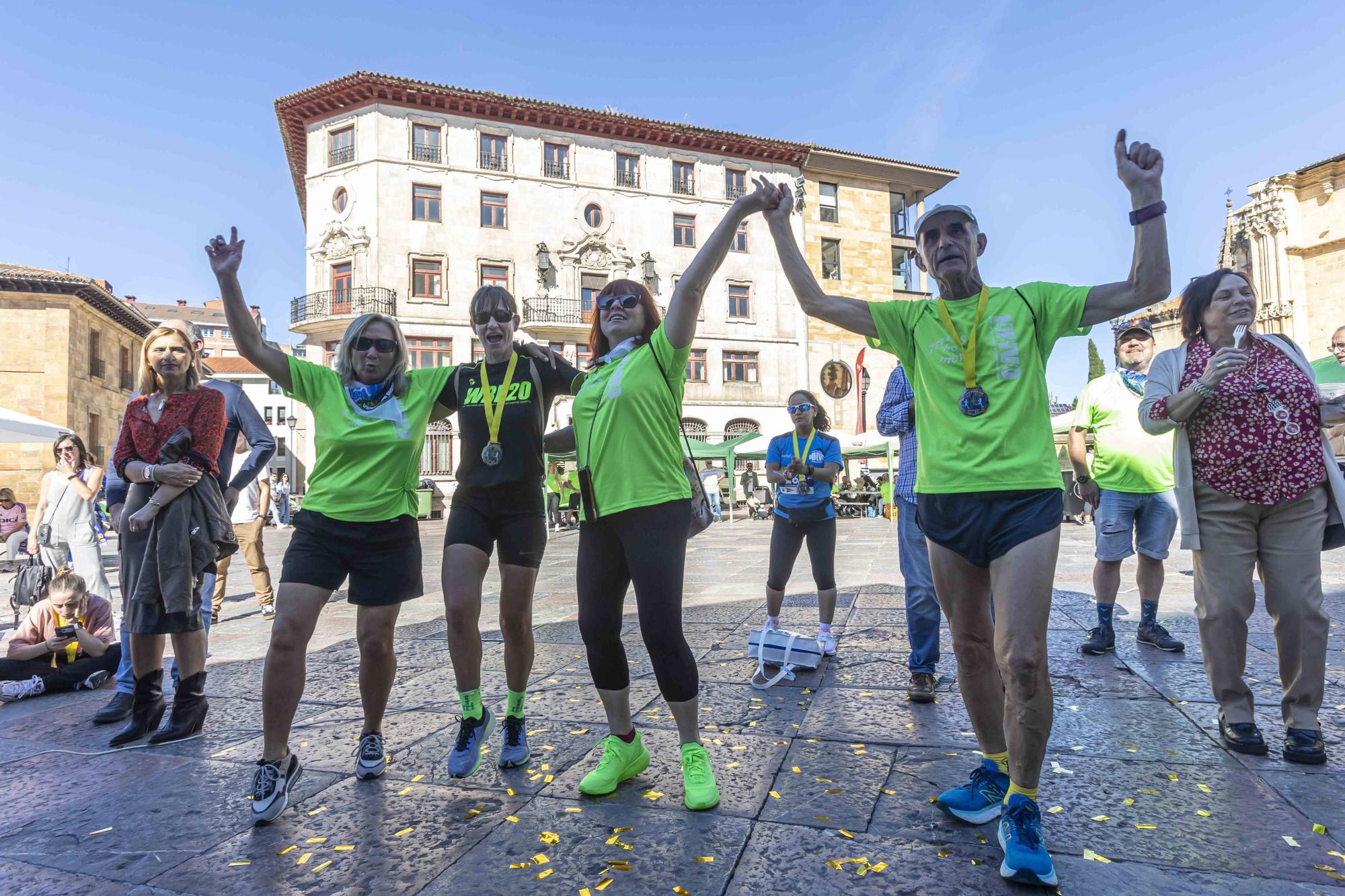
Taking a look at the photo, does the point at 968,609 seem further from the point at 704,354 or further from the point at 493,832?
the point at 704,354

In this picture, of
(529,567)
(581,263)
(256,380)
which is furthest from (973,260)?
(256,380)

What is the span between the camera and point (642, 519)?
107 inches

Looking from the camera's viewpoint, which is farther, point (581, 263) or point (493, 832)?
point (581, 263)

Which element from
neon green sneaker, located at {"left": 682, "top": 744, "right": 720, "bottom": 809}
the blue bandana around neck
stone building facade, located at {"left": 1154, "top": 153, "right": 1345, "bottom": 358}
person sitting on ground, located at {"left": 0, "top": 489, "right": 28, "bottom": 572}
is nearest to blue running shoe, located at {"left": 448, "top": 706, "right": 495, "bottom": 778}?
neon green sneaker, located at {"left": 682, "top": 744, "right": 720, "bottom": 809}

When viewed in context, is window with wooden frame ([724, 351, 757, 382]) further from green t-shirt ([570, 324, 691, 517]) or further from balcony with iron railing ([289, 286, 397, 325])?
green t-shirt ([570, 324, 691, 517])

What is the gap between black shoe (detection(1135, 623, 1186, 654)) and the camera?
4605mm

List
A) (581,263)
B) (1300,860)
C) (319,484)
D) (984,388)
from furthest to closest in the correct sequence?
(581,263)
(319,484)
(984,388)
(1300,860)

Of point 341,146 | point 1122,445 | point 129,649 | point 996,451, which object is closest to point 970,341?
point 996,451

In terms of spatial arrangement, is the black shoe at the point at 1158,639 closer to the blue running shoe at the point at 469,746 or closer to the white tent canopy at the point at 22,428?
the blue running shoe at the point at 469,746

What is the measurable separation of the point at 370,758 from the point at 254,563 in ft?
17.9

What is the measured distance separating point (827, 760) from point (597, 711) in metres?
1.22

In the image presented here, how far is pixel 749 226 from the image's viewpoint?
112 ft

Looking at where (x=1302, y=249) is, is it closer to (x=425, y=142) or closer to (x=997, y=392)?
(x=425, y=142)

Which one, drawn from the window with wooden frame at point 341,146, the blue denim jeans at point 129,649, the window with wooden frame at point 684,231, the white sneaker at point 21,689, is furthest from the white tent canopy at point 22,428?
the window with wooden frame at point 684,231
